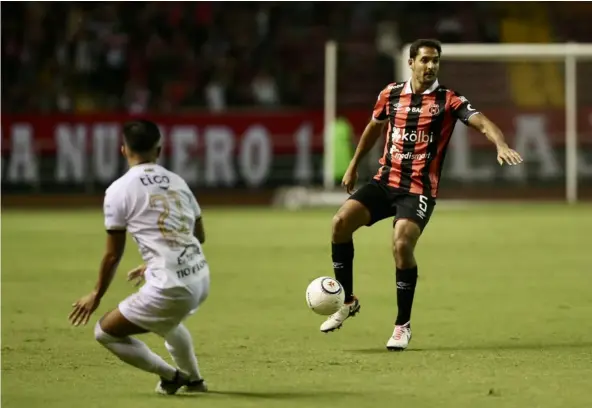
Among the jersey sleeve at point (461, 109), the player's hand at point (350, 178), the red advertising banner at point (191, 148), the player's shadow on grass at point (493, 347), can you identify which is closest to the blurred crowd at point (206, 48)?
the red advertising banner at point (191, 148)

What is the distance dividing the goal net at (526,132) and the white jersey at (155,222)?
1762 centimetres

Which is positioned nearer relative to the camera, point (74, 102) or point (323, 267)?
point (323, 267)

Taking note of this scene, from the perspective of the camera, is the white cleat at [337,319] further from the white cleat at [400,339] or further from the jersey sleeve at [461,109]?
→ the jersey sleeve at [461,109]

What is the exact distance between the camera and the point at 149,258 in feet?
20.4

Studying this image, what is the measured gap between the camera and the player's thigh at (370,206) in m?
8.48

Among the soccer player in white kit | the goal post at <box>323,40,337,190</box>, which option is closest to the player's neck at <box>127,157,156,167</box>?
the soccer player in white kit

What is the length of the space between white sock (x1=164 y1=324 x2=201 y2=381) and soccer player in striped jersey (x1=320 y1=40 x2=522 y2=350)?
7.08 ft

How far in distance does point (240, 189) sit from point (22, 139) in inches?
181

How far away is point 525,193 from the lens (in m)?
24.8

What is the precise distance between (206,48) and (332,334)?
66.2 ft

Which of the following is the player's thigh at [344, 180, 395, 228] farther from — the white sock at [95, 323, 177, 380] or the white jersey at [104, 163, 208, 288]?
the white sock at [95, 323, 177, 380]

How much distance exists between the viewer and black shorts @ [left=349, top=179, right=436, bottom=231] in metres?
8.30

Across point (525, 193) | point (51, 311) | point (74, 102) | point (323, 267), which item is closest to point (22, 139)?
point (74, 102)

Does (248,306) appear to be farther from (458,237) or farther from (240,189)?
A: (240,189)
